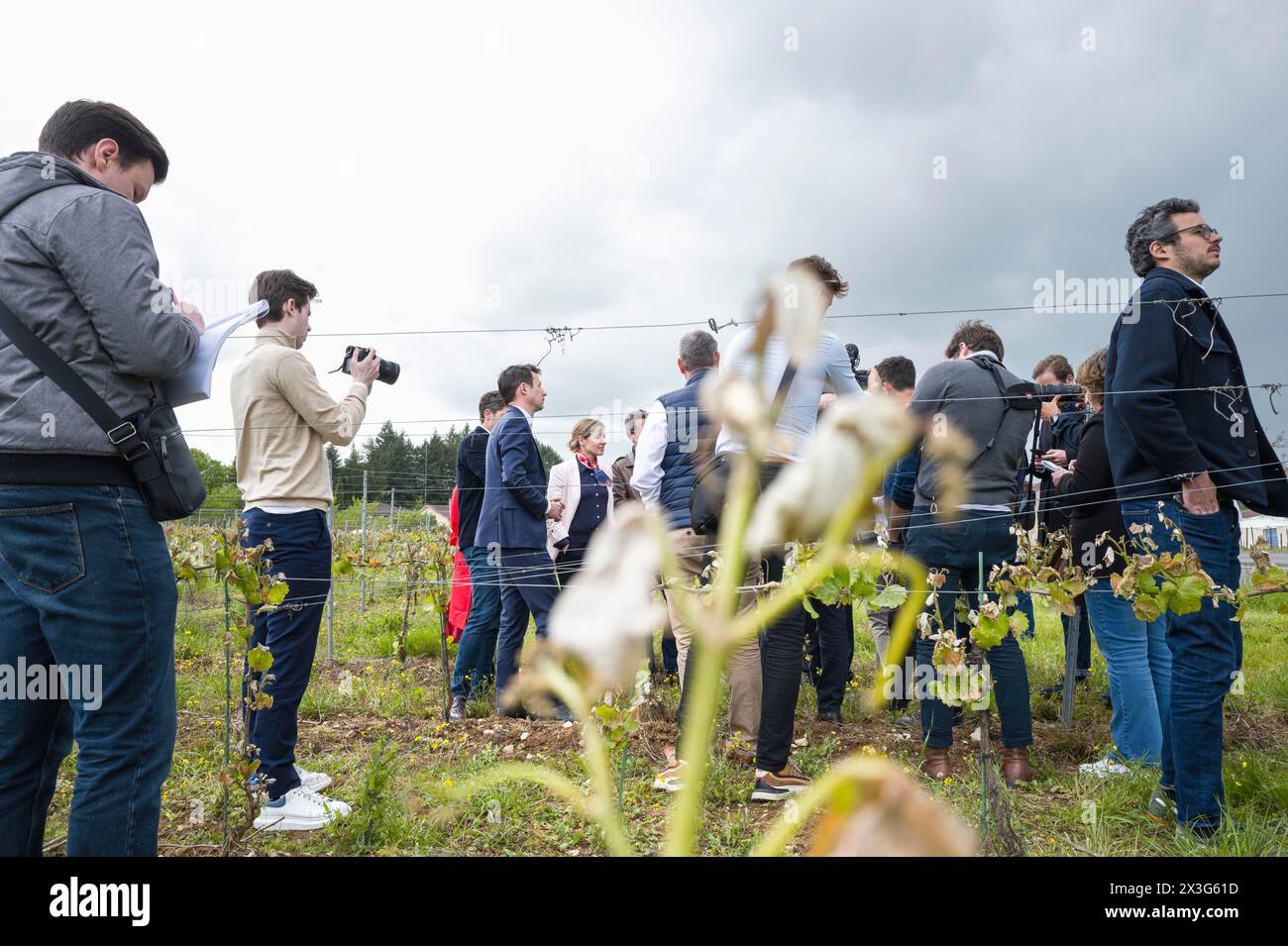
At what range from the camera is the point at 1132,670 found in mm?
3457

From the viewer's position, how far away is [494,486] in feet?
15.3

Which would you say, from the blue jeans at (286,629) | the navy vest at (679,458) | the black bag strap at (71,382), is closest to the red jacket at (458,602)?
the navy vest at (679,458)

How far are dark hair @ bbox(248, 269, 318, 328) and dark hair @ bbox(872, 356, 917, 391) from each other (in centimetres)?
276

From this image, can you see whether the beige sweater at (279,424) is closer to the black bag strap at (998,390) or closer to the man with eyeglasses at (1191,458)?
the black bag strap at (998,390)

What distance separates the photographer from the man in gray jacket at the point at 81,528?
1692 millimetres

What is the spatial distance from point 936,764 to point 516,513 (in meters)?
2.53

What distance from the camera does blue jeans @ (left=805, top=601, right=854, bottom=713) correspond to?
4523 mm

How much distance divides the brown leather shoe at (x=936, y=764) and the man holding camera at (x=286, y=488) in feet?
8.05

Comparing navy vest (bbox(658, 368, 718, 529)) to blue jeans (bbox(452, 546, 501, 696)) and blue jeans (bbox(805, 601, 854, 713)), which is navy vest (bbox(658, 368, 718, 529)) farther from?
blue jeans (bbox(452, 546, 501, 696))

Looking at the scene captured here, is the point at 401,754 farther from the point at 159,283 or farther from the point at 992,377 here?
the point at 992,377

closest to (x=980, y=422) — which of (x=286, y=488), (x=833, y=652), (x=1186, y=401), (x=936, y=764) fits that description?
(x=1186, y=401)

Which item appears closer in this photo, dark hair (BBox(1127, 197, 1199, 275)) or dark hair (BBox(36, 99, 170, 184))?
dark hair (BBox(36, 99, 170, 184))

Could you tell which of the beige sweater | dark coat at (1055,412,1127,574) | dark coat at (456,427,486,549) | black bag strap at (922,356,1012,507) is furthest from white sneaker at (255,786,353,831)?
dark coat at (1055,412,1127,574)
